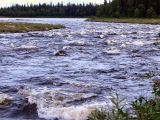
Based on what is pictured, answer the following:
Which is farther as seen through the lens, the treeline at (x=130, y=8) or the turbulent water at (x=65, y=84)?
the treeline at (x=130, y=8)

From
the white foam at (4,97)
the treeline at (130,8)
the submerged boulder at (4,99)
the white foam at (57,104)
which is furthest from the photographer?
the treeline at (130,8)

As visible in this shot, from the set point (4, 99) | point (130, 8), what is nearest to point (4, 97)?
point (4, 99)

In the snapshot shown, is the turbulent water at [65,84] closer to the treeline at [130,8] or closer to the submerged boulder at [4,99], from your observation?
the submerged boulder at [4,99]

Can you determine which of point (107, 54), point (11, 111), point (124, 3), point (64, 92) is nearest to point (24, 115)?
point (11, 111)

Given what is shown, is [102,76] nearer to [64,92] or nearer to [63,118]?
[64,92]

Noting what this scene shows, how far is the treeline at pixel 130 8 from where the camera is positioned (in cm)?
10887

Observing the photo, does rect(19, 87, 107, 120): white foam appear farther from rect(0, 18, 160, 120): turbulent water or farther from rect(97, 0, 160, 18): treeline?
rect(97, 0, 160, 18): treeline

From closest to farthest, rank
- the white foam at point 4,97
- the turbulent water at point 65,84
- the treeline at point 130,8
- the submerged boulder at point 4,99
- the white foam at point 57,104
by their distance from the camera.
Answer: the white foam at point 57,104 → the turbulent water at point 65,84 → the submerged boulder at point 4,99 → the white foam at point 4,97 → the treeline at point 130,8

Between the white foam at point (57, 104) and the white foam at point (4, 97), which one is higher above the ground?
the white foam at point (4, 97)

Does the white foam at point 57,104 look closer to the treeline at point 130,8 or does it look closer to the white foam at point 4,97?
the white foam at point 4,97

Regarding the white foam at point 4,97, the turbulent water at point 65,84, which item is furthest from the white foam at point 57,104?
the white foam at point 4,97

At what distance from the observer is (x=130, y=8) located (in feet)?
384

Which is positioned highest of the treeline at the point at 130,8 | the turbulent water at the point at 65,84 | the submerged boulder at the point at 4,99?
the treeline at the point at 130,8

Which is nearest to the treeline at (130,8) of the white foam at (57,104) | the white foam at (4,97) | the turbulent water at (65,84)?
the turbulent water at (65,84)
